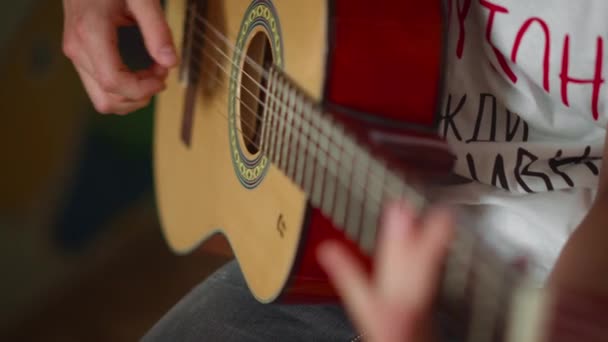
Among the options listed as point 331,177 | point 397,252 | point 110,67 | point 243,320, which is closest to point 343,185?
point 331,177

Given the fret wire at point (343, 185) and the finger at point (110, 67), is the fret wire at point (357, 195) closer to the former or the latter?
the fret wire at point (343, 185)

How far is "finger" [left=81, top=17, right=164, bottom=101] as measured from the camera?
763mm

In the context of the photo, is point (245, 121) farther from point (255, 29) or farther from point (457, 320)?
point (457, 320)

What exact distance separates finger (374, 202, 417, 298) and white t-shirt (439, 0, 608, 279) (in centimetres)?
19

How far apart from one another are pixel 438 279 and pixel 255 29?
1.26ft

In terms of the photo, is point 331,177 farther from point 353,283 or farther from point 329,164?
point 353,283

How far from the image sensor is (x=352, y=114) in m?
0.56

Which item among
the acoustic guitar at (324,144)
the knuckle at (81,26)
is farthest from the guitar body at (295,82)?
the knuckle at (81,26)

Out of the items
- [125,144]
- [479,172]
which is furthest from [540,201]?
[125,144]

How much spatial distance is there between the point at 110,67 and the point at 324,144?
35cm

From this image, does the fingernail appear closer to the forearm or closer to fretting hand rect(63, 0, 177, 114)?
fretting hand rect(63, 0, 177, 114)

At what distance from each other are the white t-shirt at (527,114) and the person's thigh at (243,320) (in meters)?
0.19

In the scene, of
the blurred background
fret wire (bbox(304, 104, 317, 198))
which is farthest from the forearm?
the blurred background

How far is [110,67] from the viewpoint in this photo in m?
0.76
